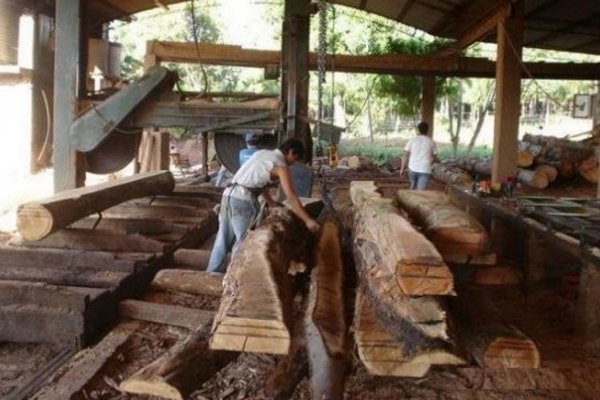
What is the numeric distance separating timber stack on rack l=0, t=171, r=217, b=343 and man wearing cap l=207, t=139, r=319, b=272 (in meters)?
0.58

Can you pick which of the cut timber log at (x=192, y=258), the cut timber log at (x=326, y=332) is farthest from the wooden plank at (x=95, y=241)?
the cut timber log at (x=326, y=332)

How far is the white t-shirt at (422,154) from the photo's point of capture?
27.3ft

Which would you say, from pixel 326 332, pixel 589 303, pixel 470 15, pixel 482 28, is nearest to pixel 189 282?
pixel 326 332

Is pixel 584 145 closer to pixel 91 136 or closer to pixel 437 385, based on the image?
pixel 91 136

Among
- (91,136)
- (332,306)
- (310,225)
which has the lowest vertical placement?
(332,306)

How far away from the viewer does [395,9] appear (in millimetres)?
13484

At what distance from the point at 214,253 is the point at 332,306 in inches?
87.7

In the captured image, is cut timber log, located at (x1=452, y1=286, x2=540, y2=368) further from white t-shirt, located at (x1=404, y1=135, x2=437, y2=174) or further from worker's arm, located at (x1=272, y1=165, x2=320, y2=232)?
white t-shirt, located at (x1=404, y1=135, x2=437, y2=174)

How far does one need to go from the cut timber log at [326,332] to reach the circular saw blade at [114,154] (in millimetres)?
4425

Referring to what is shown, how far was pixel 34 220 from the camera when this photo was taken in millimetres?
4539

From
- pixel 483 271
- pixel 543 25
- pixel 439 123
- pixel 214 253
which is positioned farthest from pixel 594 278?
pixel 439 123

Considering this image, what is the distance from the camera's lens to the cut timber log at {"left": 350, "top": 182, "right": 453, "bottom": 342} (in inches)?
97.0

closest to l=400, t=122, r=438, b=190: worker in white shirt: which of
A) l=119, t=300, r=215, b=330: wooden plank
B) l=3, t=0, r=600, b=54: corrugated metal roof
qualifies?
l=3, t=0, r=600, b=54: corrugated metal roof

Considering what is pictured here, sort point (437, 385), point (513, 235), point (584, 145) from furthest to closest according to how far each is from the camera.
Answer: point (584, 145) < point (513, 235) < point (437, 385)
